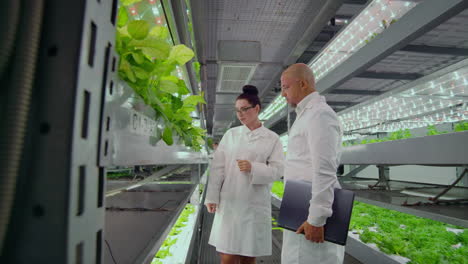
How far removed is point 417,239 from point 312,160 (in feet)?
6.44

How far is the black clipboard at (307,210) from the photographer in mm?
1522

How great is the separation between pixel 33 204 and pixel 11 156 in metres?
0.07

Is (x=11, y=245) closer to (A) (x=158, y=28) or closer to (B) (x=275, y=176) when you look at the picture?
(A) (x=158, y=28)

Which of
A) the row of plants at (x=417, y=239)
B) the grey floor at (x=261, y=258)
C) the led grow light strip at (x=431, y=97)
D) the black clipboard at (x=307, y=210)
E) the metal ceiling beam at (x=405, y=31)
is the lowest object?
the grey floor at (x=261, y=258)

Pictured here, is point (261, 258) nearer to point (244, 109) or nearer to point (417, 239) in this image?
point (417, 239)

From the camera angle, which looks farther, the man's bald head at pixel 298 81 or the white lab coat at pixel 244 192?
the white lab coat at pixel 244 192

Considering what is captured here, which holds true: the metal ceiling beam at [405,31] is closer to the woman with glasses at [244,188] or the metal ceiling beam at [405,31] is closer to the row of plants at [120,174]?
the woman with glasses at [244,188]

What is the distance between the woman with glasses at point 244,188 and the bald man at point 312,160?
0.50 metres

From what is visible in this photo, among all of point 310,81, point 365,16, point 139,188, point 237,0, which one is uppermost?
point 237,0

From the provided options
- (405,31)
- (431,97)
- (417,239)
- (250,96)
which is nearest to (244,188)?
(250,96)

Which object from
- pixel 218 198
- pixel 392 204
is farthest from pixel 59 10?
pixel 392 204

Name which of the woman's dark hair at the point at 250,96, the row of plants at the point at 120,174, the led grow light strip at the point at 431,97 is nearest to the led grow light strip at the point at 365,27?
the led grow light strip at the point at 431,97

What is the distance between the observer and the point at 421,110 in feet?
12.3

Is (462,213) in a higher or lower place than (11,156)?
lower
